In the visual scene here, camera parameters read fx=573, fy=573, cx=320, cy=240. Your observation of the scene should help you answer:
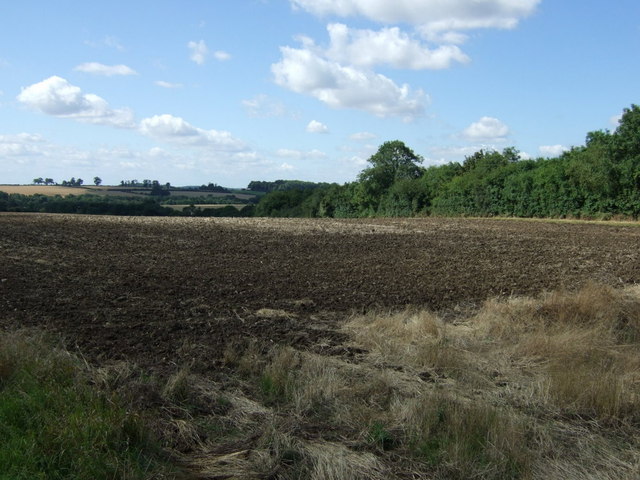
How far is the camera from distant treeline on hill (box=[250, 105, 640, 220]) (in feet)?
136

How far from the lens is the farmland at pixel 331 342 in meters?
5.39

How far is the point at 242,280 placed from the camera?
16047 millimetres

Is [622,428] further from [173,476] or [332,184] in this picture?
[332,184]

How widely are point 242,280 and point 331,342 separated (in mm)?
7019

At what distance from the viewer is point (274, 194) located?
10500cm

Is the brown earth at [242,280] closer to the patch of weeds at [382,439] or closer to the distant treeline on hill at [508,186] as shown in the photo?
the patch of weeds at [382,439]

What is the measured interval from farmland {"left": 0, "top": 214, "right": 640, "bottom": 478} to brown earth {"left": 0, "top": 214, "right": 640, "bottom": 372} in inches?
2.9

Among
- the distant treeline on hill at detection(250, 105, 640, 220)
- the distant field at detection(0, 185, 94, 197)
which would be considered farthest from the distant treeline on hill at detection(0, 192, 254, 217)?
the distant treeline on hill at detection(250, 105, 640, 220)

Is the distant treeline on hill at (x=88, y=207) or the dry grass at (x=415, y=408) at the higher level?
the distant treeline on hill at (x=88, y=207)

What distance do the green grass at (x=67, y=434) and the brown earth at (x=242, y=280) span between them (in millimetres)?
1784

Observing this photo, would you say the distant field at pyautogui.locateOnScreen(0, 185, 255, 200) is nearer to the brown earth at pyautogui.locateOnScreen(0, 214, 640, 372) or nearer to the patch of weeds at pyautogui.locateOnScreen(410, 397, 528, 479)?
the brown earth at pyautogui.locateOnScreen(0, 214, 640, 372)

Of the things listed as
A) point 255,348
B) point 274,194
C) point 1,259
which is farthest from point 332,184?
point 255,348

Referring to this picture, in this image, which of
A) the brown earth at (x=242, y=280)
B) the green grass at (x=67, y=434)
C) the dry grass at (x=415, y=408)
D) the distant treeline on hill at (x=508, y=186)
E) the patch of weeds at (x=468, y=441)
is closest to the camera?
the green grass at (x=67, y=434)

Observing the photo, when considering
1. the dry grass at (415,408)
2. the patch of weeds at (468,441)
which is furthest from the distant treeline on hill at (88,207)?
the patch of weeds at (468,441)
